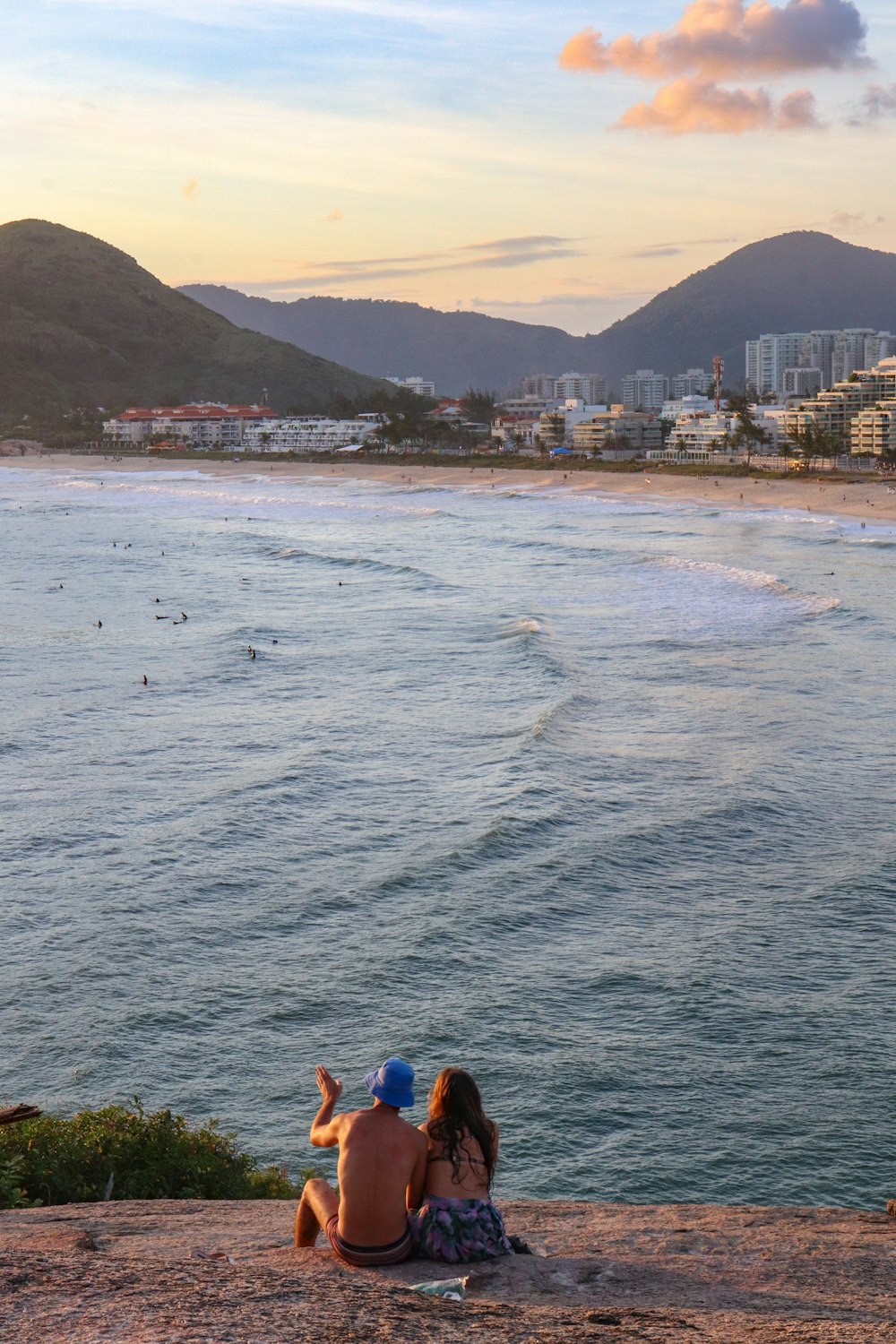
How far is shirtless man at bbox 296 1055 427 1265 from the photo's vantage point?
729 cm

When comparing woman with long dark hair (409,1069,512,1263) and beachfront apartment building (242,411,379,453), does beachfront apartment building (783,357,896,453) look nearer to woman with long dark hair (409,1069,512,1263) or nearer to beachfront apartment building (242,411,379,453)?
beachfront apartment building (242,411,379,453)

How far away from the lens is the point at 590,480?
127 metres

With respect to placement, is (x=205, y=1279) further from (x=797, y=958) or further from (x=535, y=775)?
(x=535, y=775)

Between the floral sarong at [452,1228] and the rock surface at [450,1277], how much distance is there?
0.08 m

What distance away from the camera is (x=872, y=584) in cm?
5622

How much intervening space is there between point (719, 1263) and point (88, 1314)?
448 cm

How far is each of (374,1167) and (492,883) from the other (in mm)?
14138

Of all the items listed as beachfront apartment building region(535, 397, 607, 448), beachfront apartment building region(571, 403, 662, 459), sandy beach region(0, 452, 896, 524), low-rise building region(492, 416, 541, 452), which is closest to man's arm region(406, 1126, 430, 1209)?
sandy beach region(0, 452, 896, 524)

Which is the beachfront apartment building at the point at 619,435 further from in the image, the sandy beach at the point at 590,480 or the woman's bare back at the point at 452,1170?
the woman's bare back at the point at 452,1170

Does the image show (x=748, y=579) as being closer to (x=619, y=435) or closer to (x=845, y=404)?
(x=845, y=404)

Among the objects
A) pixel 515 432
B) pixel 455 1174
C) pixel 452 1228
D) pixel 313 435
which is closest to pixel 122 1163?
pixel 452 1228

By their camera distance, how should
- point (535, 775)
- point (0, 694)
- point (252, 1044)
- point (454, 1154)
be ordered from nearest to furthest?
1. point (454, 1154)
2. point (252, 1044)
3. point (535, 775)
4. point (0, 694)

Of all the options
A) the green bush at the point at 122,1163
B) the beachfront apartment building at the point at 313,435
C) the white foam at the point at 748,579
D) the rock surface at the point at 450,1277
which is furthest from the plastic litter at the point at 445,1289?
the beachfront apartment building at the point at 313,435

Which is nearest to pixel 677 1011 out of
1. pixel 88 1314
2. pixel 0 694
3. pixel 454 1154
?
pixel 454 1154
